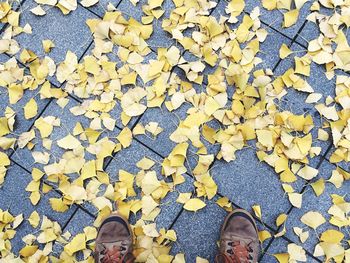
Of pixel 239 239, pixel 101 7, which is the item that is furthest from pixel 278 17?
pixel 239 239

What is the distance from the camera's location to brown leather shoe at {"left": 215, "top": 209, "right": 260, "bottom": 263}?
2.45 m

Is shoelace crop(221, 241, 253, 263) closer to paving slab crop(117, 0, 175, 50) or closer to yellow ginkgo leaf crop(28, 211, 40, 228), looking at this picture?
yellow ginkgo leaf crop(28, 211, 40, 228)

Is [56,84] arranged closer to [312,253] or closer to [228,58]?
[228,58]

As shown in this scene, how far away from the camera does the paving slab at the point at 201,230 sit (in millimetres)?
2480

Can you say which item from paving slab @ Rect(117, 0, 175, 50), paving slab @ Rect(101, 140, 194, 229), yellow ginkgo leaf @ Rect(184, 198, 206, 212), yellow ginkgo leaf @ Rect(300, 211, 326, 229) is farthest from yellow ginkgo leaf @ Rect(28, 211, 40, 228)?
yellow ginkgo leaf @ Rect(300, 211, 326, 229)

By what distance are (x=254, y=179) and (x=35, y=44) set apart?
1.35m

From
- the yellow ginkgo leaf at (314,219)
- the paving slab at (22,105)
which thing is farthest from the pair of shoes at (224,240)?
the paving slab at (22,105)

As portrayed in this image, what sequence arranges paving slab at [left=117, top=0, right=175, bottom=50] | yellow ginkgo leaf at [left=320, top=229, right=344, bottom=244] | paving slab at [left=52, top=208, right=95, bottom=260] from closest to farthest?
yellow ginkgo leaf at [left=320, top=229, right=344, bottom=244] < paving slab at [left=52, top=208, right=95, bottom=260] < paving slab at [left=117, top=0, right=175, bottom=50]

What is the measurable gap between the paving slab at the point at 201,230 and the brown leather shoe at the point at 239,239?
0.14ft

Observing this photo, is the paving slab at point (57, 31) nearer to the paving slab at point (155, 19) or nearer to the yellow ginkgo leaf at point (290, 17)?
the paving slab at point (155, 19)

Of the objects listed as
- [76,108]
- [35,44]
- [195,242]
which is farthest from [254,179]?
[35,44]

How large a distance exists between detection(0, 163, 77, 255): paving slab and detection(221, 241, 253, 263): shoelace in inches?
31.4

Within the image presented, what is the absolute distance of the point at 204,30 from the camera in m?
2.60

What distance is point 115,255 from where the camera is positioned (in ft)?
8.13
